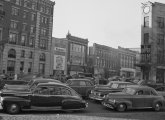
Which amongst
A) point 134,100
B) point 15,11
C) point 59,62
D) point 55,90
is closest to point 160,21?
point 59,62

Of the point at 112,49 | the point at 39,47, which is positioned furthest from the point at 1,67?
the point at 112,49

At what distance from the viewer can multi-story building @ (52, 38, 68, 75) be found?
2771 inches

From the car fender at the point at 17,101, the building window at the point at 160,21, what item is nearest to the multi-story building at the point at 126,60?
the building window at the point at 160,21

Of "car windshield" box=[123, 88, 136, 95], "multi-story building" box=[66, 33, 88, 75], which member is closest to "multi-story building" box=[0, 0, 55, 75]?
"multi-story building" box=[66, 33, 88, 75]

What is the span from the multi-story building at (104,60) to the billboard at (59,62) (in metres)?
15.1

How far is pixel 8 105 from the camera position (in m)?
12.0

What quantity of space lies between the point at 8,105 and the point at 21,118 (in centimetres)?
201

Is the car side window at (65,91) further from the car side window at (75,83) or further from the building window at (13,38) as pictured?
the building window at (13,38)

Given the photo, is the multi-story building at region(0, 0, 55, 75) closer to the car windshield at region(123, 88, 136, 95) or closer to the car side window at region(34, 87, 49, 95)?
the car windshield at region(123, 88, 136, 95)

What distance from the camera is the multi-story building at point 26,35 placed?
175 feet

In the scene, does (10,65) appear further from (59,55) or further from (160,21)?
(160,21)

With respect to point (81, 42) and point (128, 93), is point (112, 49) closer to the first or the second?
point (81, 42)

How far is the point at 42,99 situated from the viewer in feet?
41.7

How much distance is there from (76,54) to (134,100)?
65001 millimetres
